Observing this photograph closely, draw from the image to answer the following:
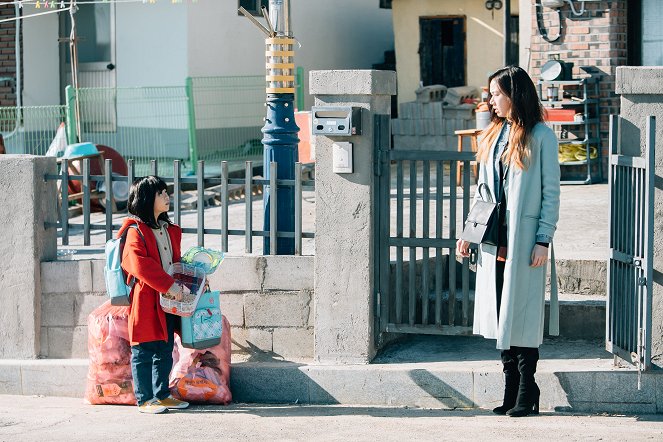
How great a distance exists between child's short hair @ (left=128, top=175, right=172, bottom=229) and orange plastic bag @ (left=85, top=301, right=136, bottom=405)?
2.44 feet

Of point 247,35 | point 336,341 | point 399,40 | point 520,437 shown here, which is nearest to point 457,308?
point 336,341

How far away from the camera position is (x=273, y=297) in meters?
8.03

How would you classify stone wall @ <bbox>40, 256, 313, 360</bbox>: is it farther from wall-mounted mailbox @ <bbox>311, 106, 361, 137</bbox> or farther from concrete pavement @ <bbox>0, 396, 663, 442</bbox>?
wall-mounted mailbox @ <bbox>311, 106, 361, 137</bbox>

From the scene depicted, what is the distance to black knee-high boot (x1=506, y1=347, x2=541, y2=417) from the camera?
6816mm

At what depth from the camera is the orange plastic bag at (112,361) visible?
25.2ft

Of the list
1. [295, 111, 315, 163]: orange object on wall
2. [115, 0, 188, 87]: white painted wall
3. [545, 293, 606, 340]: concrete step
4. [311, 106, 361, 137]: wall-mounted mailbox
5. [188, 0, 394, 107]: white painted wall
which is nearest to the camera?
[311, 106, 361, 137]: wall-mounted mailbox

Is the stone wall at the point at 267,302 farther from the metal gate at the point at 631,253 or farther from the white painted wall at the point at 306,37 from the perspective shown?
the white painted wall at the point at 306,37

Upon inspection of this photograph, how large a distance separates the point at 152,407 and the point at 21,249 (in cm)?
174

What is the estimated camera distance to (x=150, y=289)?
7.30 meters

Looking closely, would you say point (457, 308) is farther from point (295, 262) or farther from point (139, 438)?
point (139, 438)

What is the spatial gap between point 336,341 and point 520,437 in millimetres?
1652

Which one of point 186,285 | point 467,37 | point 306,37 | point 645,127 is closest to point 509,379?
point 645,127

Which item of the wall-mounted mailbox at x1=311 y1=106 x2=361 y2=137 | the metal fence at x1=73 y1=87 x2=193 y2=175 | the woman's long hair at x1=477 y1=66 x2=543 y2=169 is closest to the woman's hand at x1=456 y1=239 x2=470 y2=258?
the woman's long hair at x1=477 y1=66 x2=543 y2=169

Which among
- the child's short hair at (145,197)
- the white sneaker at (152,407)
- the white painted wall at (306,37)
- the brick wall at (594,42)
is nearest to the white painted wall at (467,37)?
the white painted wall at (306,37)
